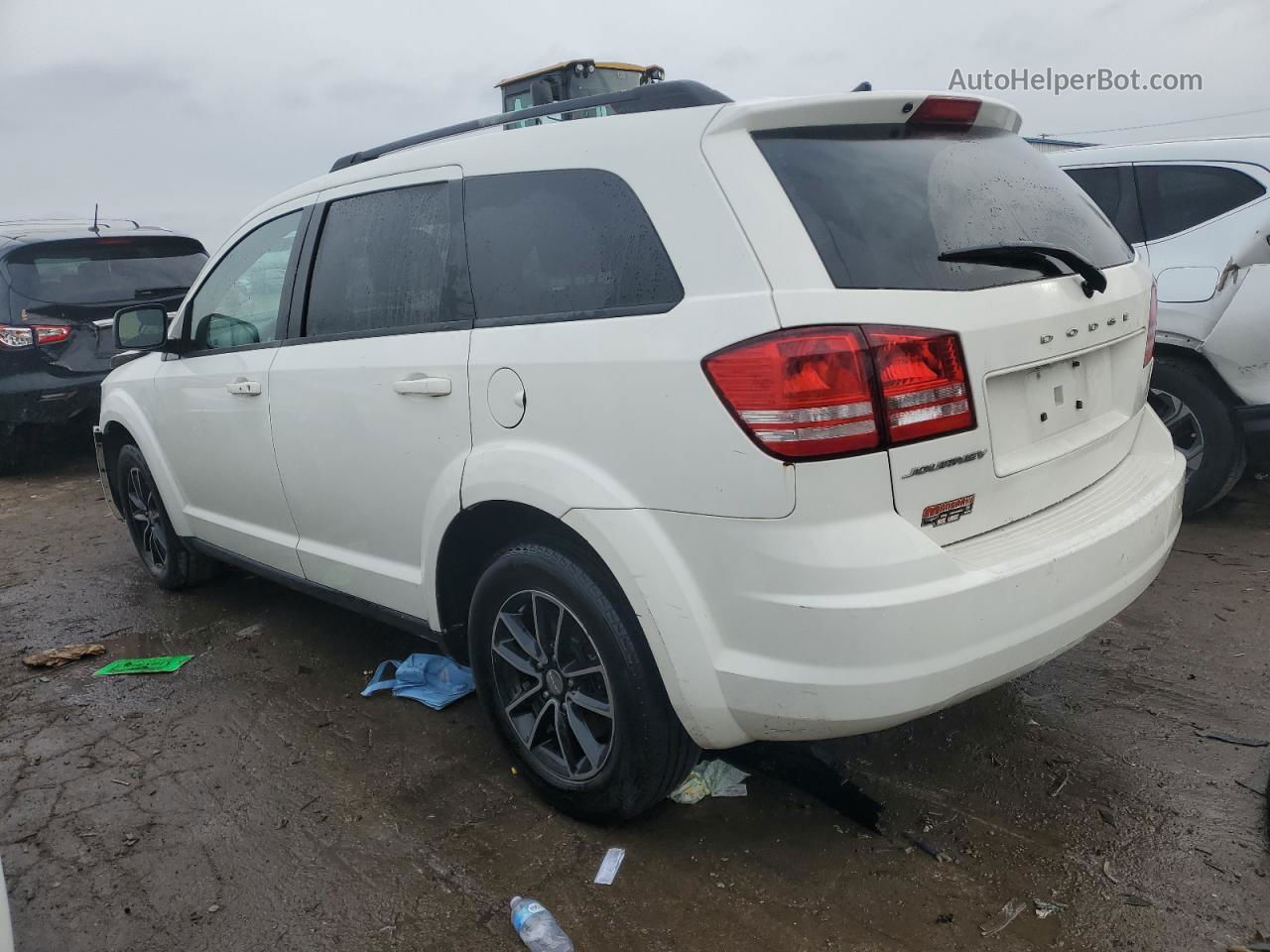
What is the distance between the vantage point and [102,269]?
7.56m

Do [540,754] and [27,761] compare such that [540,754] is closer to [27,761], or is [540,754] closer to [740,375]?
[740,375]

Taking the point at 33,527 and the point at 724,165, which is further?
the point at 33,527

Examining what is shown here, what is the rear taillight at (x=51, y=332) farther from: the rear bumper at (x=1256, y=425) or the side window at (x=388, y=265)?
the rear bumper at (x=1256, y=425)

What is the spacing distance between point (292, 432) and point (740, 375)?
196 cm

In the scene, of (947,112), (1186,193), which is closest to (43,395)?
(947,112)

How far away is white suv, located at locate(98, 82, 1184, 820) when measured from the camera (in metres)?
2.07

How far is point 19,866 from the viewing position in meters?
2.71

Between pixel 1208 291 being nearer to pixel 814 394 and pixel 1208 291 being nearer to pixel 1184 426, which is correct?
pixel 1184 426

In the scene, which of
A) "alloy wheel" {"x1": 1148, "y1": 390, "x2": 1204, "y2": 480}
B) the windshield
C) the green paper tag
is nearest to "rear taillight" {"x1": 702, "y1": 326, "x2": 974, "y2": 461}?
the green paper tag

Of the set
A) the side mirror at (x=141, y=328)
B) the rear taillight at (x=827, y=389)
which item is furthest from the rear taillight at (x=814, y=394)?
the side mirror at (x=141, y=328)

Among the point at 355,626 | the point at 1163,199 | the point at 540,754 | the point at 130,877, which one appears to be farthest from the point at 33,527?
the point at 1163,199

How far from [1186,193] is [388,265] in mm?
4148

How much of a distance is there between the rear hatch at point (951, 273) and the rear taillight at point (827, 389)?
0.03 meters

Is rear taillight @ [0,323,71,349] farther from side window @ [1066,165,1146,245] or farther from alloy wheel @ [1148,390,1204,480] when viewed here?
alloy wheel @ [1148,390,1204,480]
